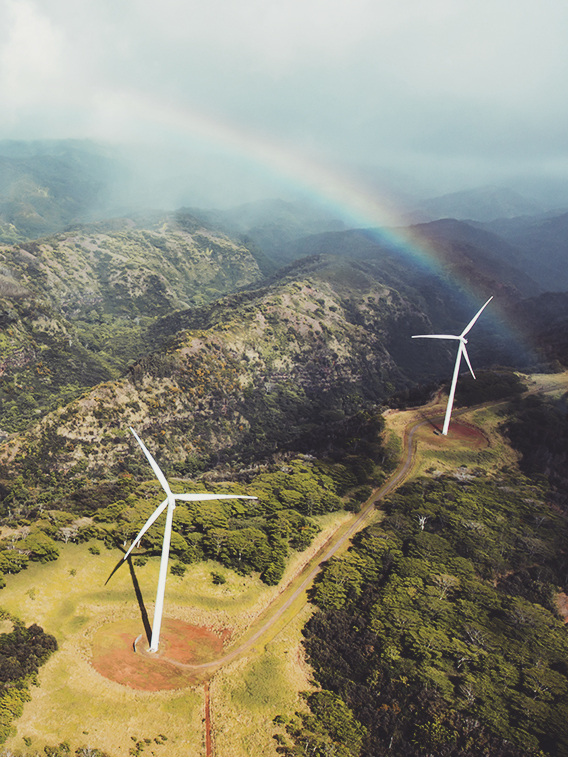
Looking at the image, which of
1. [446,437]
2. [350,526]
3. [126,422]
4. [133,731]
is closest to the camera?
[133,731]

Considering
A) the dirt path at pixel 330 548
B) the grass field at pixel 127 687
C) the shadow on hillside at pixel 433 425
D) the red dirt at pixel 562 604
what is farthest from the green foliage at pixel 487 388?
the grass field at pixel 127 687

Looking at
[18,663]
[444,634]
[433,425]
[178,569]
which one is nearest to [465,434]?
[433,425]

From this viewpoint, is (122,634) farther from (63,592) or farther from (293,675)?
(293,675)

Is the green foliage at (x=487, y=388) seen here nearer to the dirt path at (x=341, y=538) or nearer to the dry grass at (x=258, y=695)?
the dirt path at (x=341, y=538)

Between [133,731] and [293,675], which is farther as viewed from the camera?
[293,675]

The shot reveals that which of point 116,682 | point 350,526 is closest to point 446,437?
point 350,526

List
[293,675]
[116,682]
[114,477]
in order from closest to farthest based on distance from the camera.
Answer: [116,682]
[293,675]
[114,477]

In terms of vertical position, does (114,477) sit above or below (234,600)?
below

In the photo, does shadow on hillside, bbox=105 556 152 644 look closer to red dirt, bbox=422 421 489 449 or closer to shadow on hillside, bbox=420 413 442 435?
red dirt, bbox=422 421 489 449

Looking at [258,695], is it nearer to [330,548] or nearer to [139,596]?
[139,596]
